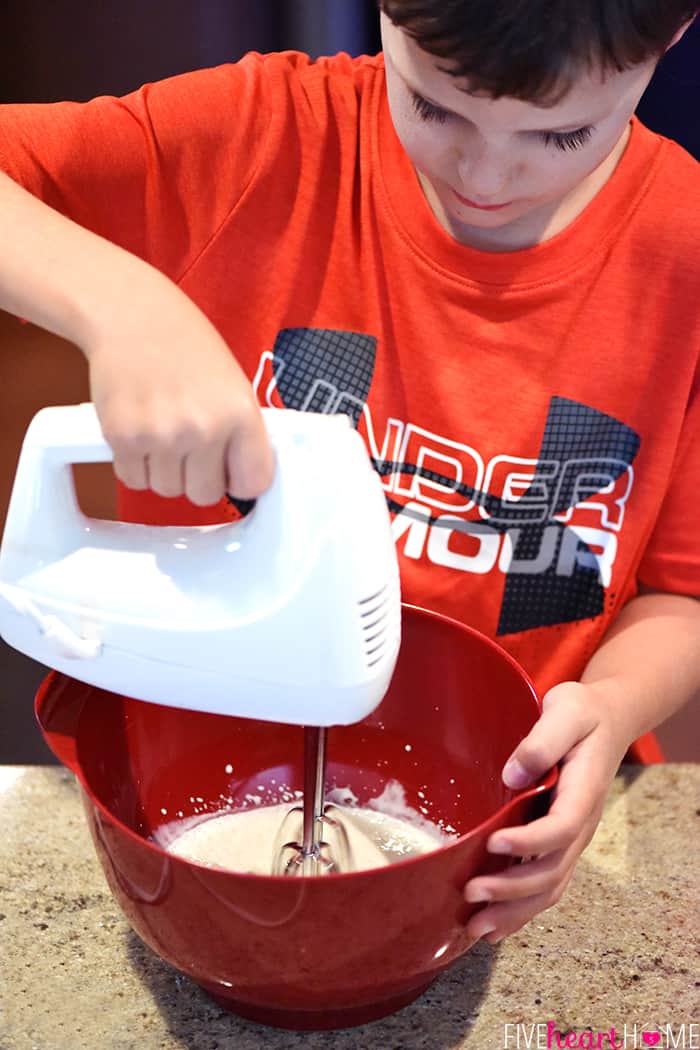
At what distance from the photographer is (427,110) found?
65 cm

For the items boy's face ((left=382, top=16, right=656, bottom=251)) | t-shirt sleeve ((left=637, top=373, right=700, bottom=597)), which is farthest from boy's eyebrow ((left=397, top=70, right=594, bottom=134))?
t-shirt sleeve ((left=637, top=373, right=700, bottom=597))

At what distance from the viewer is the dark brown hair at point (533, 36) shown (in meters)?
0.54

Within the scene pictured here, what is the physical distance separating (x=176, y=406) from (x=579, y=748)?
33cm

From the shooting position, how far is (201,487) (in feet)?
1.69

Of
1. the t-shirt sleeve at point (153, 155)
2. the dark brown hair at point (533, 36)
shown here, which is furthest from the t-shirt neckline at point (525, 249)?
the dark brown hair at point (533, 36)

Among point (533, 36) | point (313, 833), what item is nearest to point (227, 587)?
point (313, 833)

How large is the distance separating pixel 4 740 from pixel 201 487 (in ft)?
3.40

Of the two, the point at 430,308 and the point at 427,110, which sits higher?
the point at 427,110

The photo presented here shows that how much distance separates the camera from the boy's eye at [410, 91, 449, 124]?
25.2 inches

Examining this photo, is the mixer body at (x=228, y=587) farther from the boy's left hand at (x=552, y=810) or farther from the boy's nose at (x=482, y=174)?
the boy's nose at (x=482, y=174)

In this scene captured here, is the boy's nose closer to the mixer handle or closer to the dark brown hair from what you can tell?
the dark brown hair

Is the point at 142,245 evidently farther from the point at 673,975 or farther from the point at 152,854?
the point at 673,975

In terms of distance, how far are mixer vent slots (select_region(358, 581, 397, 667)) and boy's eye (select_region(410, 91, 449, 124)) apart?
12.0 inches

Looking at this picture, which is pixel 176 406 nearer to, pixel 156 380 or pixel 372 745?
pixel 156 380
